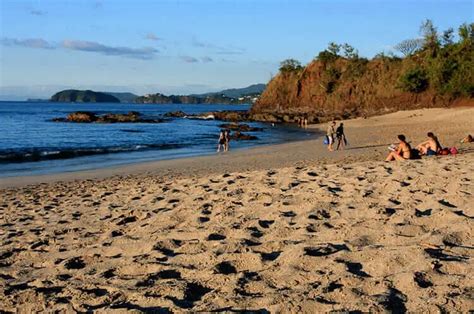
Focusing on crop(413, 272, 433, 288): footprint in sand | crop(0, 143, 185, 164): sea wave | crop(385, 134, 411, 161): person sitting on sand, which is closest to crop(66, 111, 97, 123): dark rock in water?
crop(0, 143, 185, 164): sea wave

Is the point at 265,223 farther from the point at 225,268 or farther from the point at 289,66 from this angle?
the point at 289,66

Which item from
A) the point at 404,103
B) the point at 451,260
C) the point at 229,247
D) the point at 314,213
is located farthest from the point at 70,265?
the point at 404,103

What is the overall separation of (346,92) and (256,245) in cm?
7457

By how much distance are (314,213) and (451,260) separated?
2.34 metres

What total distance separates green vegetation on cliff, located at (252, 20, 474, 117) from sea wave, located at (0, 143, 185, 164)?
137 ft

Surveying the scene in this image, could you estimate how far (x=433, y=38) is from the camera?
6838cm

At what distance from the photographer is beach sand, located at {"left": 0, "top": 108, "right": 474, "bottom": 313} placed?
13.1 ft

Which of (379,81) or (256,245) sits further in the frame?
(379,81)

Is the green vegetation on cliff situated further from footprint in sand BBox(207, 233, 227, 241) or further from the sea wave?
footprint in sand BBox(207, 233, 227, 241)

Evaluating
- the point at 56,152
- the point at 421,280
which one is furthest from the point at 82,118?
the point at 421,280

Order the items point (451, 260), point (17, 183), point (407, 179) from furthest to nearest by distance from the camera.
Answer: point (17, 183), point (407, 179), point (451, 260)

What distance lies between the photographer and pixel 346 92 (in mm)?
77125

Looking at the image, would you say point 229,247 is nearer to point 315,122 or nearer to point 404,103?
point 315,122

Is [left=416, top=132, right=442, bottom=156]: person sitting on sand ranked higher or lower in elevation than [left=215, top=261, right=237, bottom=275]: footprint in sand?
higher
